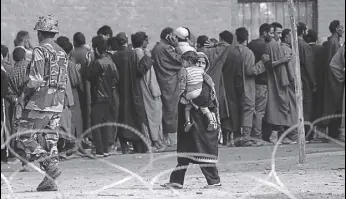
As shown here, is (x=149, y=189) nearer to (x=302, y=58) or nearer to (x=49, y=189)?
(x=49, y=189)

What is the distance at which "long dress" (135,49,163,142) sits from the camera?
16617mm

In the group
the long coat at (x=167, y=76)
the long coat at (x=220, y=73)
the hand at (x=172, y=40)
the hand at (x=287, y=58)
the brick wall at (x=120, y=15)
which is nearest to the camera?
the hand at (x=172, y=40)

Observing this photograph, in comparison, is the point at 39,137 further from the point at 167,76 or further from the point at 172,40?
the point at 167,76

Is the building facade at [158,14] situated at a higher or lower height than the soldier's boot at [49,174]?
higher

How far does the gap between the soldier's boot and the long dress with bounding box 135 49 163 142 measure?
5.03 metres

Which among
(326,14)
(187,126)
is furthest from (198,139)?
(326,14)

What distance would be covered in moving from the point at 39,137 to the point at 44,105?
0.31 m

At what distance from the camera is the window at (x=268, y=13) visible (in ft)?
67.5

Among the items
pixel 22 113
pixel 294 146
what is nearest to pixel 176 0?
pixel 294 146

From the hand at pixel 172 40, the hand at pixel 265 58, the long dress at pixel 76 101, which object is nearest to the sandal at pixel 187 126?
the long dress at pixel 76 101

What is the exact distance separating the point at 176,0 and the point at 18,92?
703 cm

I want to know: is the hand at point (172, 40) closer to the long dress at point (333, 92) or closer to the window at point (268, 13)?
the long dress at point (333, 92)

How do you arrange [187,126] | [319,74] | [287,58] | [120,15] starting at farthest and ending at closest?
[120,15] < [319,74] < [287,58] < [187,126]

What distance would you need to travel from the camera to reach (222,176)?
13156 millimetres
